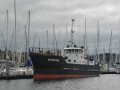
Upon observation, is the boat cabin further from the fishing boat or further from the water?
the water

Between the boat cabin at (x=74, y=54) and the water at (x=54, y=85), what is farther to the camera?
the boat cabin at (x=74, y=54)

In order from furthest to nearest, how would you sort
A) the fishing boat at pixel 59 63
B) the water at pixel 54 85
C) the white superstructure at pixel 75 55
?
the white superstructure at pixel 75 55 → the fishing boat at pixel 59 63 → the water at pixel 54 85

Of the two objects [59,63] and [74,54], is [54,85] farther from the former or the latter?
[74,54]

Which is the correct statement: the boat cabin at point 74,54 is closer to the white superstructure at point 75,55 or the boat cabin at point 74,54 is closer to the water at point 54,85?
the white superstructure at point 75,55

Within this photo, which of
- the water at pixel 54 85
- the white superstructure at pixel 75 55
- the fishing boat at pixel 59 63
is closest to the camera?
the water at pixel 54 85

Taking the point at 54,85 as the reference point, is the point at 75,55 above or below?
above

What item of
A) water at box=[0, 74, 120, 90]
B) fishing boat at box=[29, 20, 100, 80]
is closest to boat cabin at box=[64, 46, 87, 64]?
fishing boat at box=[29, 20, 100, 80]

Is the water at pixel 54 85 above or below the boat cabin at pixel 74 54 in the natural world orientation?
below

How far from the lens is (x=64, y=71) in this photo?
78250 mm

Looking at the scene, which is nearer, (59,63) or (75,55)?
(59,63)

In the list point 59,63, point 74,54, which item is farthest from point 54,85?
point 74,54

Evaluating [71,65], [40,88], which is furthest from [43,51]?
[40,88]

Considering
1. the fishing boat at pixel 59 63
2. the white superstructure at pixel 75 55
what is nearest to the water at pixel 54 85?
the fishing boat at pixel 59 63

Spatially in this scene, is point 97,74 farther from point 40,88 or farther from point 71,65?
point 40,88
